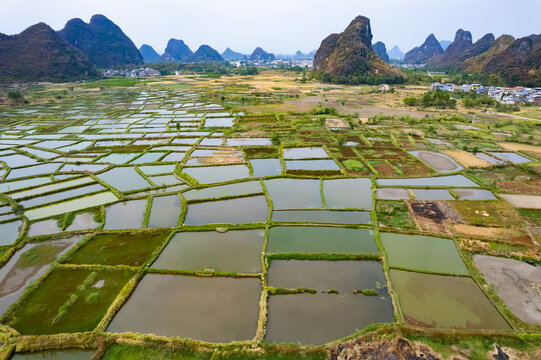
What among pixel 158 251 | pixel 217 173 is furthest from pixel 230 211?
pixel 217 173

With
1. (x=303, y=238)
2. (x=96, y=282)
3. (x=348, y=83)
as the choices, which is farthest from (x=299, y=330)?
(x=348, y=83)

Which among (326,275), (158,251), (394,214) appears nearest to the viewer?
(326,275)

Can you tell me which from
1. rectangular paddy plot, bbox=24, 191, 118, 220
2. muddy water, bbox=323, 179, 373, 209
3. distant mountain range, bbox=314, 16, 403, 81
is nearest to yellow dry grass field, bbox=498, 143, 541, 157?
muddy water, bbox=323, 179, 373, 209

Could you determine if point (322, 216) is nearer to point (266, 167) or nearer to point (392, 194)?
point (392, 194)

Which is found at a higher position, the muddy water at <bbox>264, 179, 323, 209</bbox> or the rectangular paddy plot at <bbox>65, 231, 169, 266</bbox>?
the muddy water at <bbox>264, 179, 323, 209</bbox>

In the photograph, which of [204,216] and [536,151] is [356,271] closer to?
[204,216]

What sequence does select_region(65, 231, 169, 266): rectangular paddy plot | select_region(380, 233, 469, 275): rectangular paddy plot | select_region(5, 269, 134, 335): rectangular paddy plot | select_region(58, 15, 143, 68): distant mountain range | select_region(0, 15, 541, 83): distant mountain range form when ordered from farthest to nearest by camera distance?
select_region(58, 15, 143, 68): distant mountain range
select_region(0, 15, 541, 83): distant mountain range
select_region(65, 231, 169, 266): rectangular paddy plot
select_region(380, 233, 469, 275): rectangular paddy plot
select_region(5, 269, 134, 335): rectangular paddy plot

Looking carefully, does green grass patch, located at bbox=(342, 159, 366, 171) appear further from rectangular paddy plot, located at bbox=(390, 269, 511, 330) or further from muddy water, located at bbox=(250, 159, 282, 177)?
rectangular paddy plot, located at bbox=(390, 269, 511, 330)
